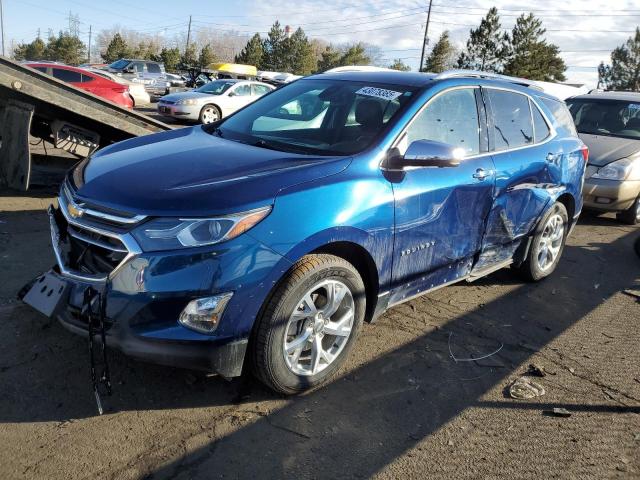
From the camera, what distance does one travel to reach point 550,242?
530 centimetres

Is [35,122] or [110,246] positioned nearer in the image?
[110,246]

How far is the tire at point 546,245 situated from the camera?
16.4 feet

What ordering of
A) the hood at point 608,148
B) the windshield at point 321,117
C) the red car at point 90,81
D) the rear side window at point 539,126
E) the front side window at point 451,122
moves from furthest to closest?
the red car at point 90,81
the hood at point 608,148
the rear side window at point 539,126
the front side window at point 451,122
the windshield at point 321,117

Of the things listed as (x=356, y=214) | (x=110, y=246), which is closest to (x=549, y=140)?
(x=356, y=214)

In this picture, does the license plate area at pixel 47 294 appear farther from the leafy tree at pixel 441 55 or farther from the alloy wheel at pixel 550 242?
the leafy tree at pixel 441 55

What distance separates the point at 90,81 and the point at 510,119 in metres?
13.8

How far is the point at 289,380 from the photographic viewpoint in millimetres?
2977

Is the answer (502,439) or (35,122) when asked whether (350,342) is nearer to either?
(502,439)

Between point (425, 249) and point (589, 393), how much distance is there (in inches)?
55.4

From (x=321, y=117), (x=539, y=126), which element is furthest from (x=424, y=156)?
(x=539, y=126)

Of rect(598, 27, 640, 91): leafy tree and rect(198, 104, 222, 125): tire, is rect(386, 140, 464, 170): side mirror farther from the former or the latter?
rect(598, 27, 640, 91): leafy tree

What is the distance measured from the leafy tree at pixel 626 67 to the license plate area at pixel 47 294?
62.5m

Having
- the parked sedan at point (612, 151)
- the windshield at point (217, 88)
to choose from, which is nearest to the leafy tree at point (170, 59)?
the windshield at point (217, 88)

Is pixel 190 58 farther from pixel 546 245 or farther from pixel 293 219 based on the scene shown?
pixel 293 219
